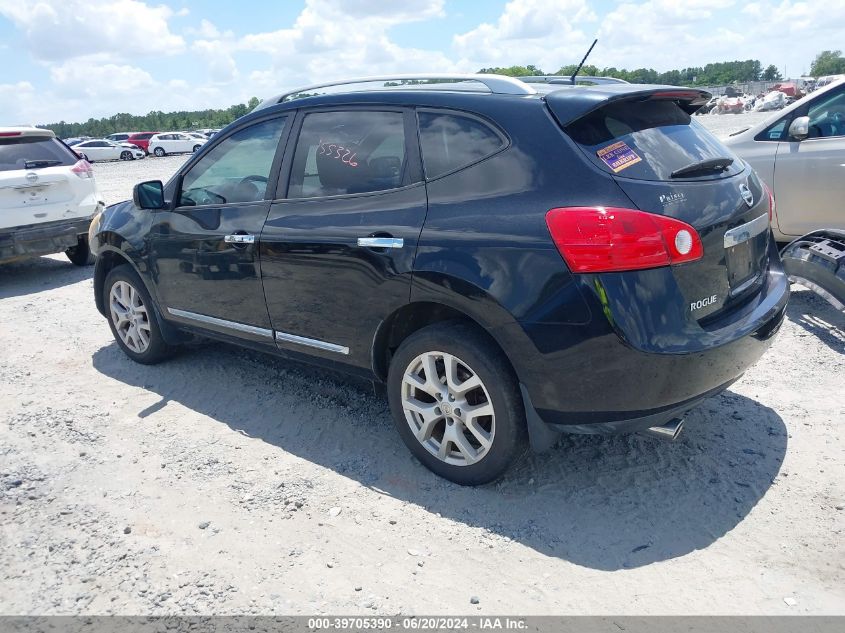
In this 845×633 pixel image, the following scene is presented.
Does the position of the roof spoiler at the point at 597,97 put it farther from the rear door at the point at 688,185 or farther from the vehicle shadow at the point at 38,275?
the vehicle shadow at the point at 38,275

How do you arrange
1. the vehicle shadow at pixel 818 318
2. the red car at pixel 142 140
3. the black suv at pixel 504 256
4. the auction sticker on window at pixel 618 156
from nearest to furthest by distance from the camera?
1. the black suv at pixel 504 256
2. the auction sticker on window at pixel 618 156
3. the vehicle shadow at pixel 818 318
4. the red car at pixel 142 140

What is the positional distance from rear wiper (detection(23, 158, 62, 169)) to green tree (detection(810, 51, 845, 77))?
458 ft

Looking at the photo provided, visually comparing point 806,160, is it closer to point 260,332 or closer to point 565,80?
point 565,80

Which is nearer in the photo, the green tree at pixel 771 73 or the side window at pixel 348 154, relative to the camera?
the side window at pixel 348 154

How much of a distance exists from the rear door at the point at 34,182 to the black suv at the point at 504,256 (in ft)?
17.5

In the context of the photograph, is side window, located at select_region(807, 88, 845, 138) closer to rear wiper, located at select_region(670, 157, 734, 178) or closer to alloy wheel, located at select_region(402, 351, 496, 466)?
rear wiper, located at select_region(670, 157, 734, 178)

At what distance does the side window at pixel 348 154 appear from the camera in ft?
12.3

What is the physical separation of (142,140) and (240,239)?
160 feet

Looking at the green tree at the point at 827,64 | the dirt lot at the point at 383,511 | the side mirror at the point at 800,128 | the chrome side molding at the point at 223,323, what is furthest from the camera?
the green tree at the point at 827,64

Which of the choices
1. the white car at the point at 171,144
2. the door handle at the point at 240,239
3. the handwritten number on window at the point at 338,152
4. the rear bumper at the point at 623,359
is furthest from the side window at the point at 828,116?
the white car at the point at 171,144

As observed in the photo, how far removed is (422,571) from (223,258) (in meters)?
2.39

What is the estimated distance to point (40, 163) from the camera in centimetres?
885

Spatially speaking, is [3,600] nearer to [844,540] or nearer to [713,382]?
[713,382]

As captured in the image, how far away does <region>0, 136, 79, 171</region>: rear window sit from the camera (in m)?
8.64
